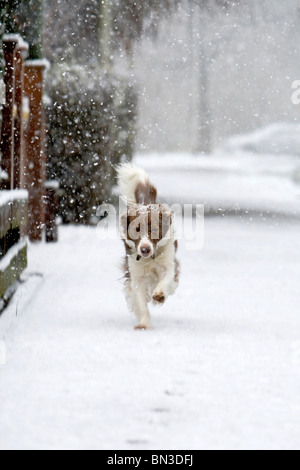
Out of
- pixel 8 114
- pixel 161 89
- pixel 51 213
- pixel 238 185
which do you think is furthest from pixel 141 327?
pixel 161 89

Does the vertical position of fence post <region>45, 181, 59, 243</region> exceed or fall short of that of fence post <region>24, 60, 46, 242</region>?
it falls short

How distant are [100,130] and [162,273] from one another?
903 cm

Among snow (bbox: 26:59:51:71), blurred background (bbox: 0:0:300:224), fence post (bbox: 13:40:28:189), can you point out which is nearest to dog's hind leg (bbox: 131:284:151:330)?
fence post (bbox: 13:40:28:189)

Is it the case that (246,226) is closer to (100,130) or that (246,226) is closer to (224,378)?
(100,130)

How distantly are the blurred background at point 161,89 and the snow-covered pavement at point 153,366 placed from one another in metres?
3.02

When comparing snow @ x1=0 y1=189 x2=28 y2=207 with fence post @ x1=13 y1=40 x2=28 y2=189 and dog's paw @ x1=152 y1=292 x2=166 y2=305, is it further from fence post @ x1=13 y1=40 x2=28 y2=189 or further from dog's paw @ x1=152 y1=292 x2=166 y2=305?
dog's paw @ x1=152 y1=292 x2=166 y2=305

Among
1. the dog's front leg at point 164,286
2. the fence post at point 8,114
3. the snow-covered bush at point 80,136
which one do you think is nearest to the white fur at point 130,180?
the dog's front leg at point 164,286

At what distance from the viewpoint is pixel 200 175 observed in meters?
32.9

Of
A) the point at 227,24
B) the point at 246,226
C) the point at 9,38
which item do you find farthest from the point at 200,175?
the point at 9,38

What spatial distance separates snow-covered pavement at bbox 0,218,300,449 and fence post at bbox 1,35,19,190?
111cm

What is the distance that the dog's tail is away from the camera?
23.1 ft

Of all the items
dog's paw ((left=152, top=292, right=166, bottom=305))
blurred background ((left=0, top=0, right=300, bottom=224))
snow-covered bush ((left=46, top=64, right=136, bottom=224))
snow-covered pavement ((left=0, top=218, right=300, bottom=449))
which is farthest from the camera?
blurred background ((left=0, top=0, right=300, bottom=224))

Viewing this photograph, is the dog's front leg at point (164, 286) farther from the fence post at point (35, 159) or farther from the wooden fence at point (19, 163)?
the fence post at point (35, 159)
